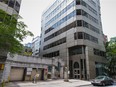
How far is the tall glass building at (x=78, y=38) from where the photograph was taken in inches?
1167

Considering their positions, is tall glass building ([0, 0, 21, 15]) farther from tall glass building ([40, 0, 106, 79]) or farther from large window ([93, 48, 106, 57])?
large window ([93, 48, 106, 57])

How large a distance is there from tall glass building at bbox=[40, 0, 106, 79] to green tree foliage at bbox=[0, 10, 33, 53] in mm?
21401

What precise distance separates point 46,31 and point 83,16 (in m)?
19.8

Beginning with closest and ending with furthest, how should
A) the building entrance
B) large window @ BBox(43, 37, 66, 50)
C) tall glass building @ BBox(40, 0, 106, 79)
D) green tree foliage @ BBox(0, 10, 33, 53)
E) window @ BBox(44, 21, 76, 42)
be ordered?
1. green tree foliage @ BBox(0, 10, 33, 53)
2. tall glass building @ BBox(40, 0, 106, 79)
3. the building entrance
4. window @ BBox(44, 21, 76, 42)
5. large window @ BBox(43, 37, 66, 50)

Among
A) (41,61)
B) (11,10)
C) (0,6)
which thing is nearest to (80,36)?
(41,61)

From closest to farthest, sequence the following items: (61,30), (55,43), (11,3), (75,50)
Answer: (11,3) < (75,50) < (61,30) < (55,43)

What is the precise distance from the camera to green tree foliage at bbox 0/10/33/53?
29.1 ft

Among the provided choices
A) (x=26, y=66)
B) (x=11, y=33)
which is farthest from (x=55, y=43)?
(x=11, y=33)

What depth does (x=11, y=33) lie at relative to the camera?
9.15m

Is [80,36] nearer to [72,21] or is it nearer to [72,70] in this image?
[72,21]

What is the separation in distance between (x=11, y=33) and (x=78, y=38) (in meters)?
23.0

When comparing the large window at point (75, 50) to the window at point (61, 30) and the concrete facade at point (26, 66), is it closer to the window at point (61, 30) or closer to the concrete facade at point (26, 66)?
the window at point (61, 30)

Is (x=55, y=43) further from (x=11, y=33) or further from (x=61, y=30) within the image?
(x=11, y=33)

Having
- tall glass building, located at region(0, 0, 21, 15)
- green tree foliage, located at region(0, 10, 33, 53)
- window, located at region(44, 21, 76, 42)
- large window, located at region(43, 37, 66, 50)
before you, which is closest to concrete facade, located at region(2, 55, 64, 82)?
tall glass building, located at region(0, 0, 21, 15)
